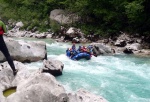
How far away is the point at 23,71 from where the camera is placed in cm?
689

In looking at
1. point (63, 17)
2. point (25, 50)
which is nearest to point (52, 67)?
point (25, 50)

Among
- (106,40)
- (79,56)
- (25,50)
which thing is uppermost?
(25,50)

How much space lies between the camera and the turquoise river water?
8945 millimetres

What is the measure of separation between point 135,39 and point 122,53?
377 centimetres

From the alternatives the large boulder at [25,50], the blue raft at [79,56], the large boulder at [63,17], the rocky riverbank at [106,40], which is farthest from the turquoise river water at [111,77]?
the large boulder at [63,17]

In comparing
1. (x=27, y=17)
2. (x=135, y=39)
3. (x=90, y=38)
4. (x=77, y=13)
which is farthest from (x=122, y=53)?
(x=27, y=17)

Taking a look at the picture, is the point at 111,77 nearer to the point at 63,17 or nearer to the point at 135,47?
the point at 135,47

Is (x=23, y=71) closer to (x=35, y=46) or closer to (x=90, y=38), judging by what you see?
(x=35, y=46)

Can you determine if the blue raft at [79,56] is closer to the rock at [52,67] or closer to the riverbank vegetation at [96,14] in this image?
the rock at [52,67]

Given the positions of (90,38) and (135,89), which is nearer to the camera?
(135,89)

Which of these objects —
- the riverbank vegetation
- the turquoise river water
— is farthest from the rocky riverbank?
the turquoise river water

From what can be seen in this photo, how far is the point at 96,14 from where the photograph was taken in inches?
947

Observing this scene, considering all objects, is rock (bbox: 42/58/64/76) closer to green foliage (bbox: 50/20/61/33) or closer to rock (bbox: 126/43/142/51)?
rock (bbox: 126/43/142/51)

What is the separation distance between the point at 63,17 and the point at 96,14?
3.90m
